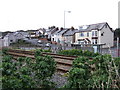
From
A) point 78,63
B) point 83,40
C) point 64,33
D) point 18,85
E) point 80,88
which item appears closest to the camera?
point 18,85

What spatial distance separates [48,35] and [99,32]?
27.5 m

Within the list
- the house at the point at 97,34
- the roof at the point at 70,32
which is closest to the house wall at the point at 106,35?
the house at the point at 97,34

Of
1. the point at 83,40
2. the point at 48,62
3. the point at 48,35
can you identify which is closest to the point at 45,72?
the point at 48,62

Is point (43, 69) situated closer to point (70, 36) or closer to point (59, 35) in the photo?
point (70, 36)

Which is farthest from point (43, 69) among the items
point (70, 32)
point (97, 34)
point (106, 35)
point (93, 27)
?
point (70, 32)

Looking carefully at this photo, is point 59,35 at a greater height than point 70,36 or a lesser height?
greater

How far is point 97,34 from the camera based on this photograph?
37.0 meters

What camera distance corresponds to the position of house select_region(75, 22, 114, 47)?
120 ft

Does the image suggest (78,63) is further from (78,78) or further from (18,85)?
(18,85)

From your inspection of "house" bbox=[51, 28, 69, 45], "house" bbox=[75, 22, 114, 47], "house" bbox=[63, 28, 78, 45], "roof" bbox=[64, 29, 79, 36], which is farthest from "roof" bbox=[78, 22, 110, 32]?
"house" bbox=[51, 28, 69, 45]

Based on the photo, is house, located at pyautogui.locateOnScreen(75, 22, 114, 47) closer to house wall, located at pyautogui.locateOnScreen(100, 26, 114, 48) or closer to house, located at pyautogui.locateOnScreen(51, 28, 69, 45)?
house wall, located at pyautogui.locateOnScreen(100, 26, 114, 48)

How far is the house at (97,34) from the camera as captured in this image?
36641 millimetres

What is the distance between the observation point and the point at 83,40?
4056 centimetres

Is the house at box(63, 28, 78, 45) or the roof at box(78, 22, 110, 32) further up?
the roof at box(78, 22, 110, 32)
